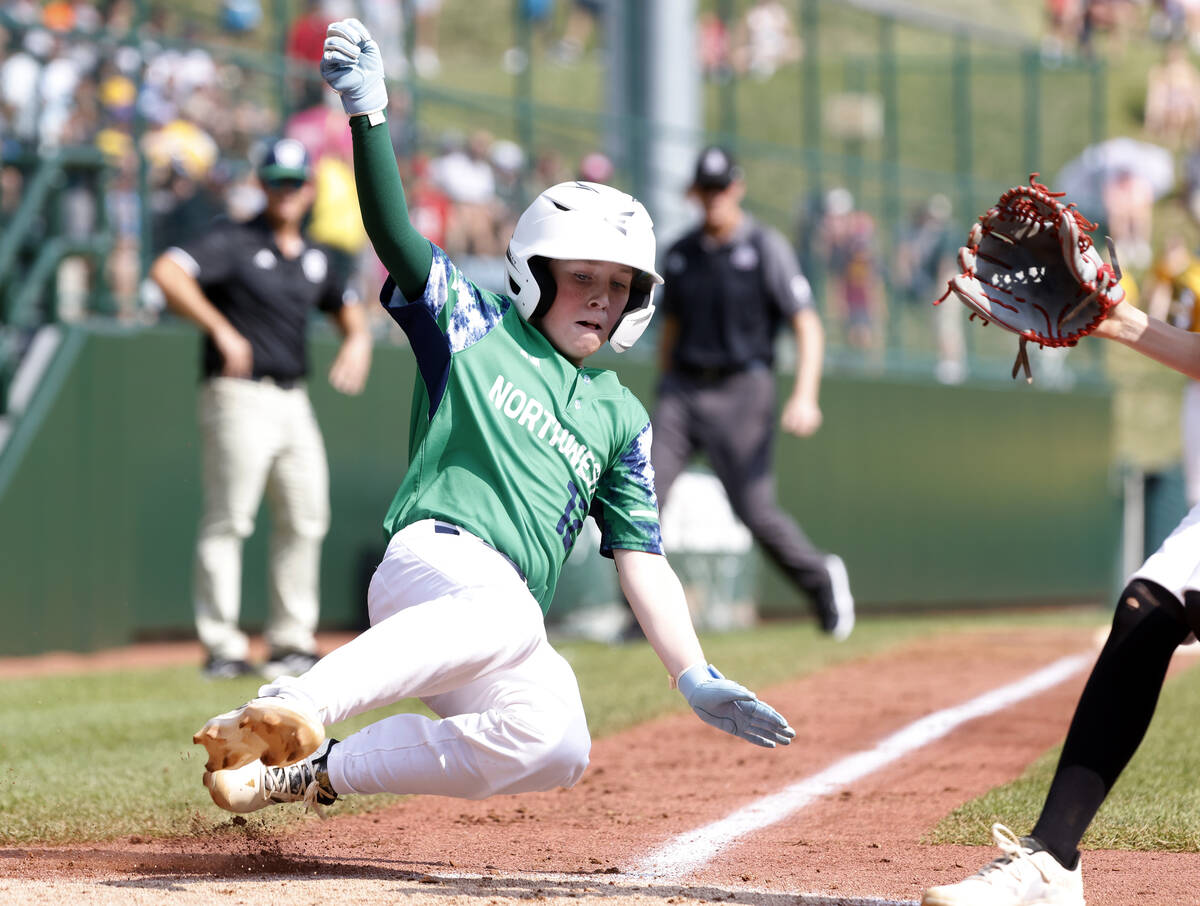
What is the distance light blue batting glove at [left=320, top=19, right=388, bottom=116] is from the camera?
3.71m

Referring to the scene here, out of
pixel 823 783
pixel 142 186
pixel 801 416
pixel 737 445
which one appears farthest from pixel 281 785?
pixel 142 186

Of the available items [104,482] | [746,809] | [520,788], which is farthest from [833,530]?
[520,788]

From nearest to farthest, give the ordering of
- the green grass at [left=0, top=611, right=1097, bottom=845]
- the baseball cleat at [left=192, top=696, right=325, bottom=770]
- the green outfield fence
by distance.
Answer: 1. the baseball cleat at [left=192, top=696, right=325, bottom=770]
2. the green grass at [left=0, top=611, right=1097, bottom=845]
3. the green outfield fence

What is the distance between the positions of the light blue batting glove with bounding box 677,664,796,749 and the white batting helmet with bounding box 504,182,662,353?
861 millimetres

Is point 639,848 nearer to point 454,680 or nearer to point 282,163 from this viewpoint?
point 454,680

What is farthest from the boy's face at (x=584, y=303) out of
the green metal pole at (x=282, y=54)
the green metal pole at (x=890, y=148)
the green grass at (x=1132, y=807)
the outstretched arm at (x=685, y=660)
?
the green metal pole at (x=890, y=148)

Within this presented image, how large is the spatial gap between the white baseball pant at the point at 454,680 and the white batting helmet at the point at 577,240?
2.04 feet

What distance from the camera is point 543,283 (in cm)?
404

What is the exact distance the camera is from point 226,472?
798 centimetres

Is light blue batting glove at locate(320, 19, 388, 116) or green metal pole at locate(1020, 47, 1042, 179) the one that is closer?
light blue batting glove at locate(320, 19, 388, 116)

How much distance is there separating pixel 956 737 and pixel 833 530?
24.9ft

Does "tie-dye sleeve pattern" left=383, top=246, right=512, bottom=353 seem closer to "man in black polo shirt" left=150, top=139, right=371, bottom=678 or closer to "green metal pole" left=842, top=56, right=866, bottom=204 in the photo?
"man in black polo shirt" left=150, top=139, right=371, bottom=678

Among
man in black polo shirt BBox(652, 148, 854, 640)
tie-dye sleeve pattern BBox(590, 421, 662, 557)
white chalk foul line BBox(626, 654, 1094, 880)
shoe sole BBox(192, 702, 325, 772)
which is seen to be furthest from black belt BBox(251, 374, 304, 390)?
shoe sole BBox(192, 702, 325, 772)

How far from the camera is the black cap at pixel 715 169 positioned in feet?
28.9
